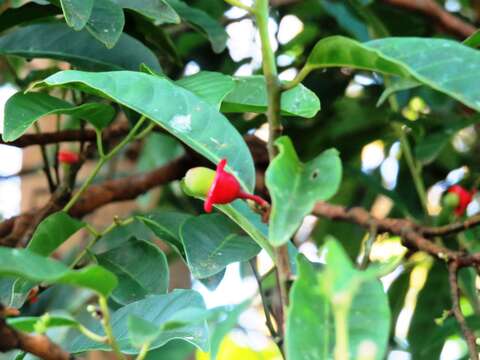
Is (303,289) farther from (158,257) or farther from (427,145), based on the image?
(427,145)

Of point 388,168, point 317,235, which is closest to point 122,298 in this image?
point 317,235

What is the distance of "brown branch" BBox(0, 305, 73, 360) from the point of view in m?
0.51

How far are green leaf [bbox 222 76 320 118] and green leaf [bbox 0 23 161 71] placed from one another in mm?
142

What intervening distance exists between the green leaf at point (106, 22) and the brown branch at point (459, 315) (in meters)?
0.40

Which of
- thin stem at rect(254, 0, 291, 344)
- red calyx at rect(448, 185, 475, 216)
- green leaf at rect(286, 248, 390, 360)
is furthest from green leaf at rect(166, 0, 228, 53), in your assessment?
green leaf at rect(286, 248, 390, 360)

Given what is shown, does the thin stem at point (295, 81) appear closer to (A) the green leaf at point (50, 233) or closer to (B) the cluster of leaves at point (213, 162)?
(B) the cluster of leaves at point (213, 162)

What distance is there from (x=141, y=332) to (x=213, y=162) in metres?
0.19

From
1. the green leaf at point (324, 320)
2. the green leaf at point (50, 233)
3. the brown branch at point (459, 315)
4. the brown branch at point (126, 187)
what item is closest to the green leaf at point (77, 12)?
the green leaf at point (50, 233)

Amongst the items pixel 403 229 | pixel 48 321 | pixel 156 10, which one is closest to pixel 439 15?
pixel 403 229

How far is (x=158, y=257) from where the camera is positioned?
88 cm

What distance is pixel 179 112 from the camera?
26.6 inches

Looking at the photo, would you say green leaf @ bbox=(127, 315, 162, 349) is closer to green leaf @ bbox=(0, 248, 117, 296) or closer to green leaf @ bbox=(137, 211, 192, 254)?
green leaf @ bbox=(0, 248, 117, 296)

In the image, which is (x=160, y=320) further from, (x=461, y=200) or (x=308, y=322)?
(x=461, y=200)

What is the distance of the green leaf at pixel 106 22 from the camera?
81cm
